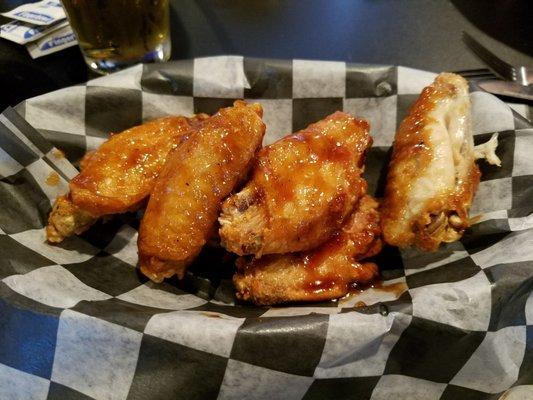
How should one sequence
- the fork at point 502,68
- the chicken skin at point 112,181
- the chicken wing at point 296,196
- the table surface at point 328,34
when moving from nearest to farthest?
the chicken wing at point 296,196, the chicken skin at point 112,181, the fork at point 502,68, the table surface at point 328,34

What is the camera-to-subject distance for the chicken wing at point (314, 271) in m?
1.15

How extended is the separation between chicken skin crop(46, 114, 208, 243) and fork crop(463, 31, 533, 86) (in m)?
1.26

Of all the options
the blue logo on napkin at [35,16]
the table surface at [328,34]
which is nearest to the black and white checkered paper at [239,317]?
the table surface at [328,34]

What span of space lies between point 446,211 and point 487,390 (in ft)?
1.35

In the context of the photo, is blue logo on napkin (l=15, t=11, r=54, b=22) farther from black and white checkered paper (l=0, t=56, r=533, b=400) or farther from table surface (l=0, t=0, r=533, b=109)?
black and white checkered paper (l=0, t=56, r=533, b=400)

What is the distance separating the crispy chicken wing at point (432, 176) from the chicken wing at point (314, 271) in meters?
Result: 0.08

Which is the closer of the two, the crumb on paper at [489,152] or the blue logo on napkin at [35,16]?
the crumb on paper at [489,152]

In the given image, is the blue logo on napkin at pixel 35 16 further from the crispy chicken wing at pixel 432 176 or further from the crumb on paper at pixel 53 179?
the crispy chicken wing at pixel 432 176

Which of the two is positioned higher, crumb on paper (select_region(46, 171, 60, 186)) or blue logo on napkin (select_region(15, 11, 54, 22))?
blue logo on napkin (select_region(15, 11, 54, 22))

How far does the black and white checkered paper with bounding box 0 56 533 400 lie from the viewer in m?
0.96

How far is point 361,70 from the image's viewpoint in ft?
5.15

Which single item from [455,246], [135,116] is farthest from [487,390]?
[135,116]

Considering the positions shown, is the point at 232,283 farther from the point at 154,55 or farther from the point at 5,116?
the point at 154,55

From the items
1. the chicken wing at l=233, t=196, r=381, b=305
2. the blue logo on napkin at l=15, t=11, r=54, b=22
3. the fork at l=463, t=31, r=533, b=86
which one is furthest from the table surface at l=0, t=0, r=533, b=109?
the chicken wing at l=233, t=196, r=381, b=305
